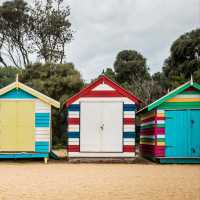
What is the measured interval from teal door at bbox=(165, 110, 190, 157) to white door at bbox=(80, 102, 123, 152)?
70.4 inches

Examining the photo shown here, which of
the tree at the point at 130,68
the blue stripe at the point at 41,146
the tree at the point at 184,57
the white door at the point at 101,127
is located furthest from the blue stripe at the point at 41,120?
the tree at the point at 130,68

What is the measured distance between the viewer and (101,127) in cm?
1742

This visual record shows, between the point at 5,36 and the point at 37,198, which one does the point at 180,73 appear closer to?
the point at 5,36

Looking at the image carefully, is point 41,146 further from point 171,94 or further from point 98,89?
point 171,94

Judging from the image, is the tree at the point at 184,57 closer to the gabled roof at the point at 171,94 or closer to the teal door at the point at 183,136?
the gabled roof at the point at 171,94

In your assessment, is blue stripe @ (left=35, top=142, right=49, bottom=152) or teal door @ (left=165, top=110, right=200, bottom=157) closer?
teal door @ (left=165, top=110, right=200, bottom=157)

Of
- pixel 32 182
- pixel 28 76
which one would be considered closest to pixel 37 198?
pixel 32 182

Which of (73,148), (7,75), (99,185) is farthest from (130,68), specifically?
(99,185)

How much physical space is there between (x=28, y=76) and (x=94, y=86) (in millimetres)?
16212

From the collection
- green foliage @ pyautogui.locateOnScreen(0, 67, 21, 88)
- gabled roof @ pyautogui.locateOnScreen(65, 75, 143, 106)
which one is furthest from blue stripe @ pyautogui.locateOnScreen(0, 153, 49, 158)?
green foliage @ pyautogui.locateOnScreen(0, 67, 21, 88)

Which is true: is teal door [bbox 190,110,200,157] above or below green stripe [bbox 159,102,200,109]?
below

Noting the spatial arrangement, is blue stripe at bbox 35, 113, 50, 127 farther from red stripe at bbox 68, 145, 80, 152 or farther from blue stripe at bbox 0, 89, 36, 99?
red stripe at bbox 68, 145, 80, 152

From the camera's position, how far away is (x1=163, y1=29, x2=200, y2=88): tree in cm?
3575

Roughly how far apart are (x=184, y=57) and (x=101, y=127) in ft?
71.4
